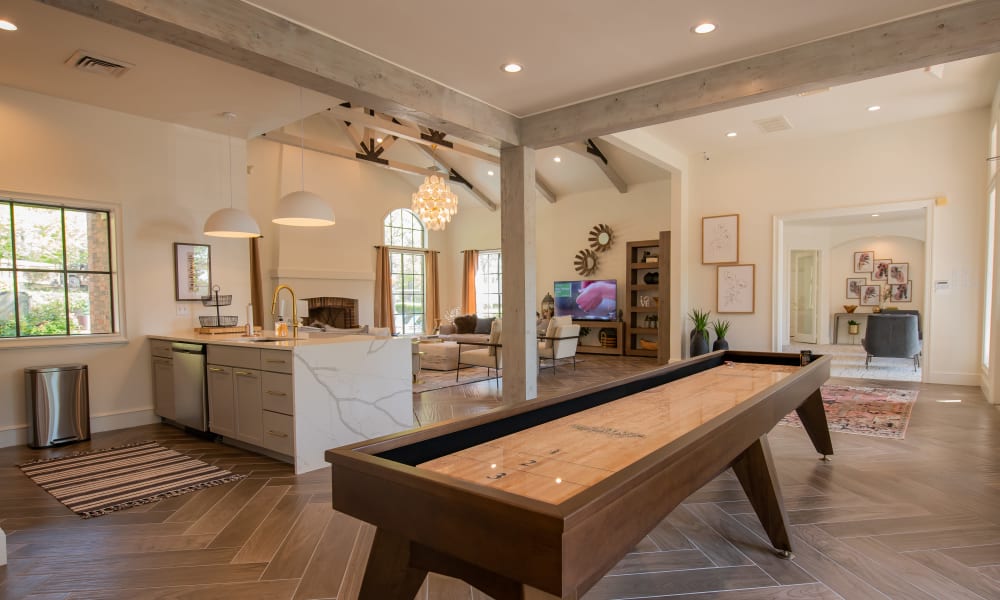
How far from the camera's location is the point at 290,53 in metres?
2.96

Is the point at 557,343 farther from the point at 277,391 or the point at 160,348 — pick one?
the point at 160,348

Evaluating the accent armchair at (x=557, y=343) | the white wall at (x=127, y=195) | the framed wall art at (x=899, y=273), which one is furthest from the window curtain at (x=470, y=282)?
the framed wall art at (x=899, y=273)

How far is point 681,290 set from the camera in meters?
7.75

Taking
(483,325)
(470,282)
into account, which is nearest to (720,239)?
(483,325)

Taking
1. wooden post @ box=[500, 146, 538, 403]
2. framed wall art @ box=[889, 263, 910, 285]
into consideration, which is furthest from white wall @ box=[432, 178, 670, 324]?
wooden post @ box=[500, 146, 538, 403]

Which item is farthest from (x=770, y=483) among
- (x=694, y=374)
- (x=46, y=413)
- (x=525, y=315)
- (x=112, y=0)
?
(x=46, y=413)

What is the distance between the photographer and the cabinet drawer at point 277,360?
332 centimetres

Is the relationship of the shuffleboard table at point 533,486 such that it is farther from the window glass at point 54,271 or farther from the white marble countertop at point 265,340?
the window glass at point 54,271

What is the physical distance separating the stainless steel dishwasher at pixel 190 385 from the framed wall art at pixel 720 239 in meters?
6.75

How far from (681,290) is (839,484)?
497cm

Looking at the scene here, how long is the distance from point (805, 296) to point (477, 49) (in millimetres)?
10725

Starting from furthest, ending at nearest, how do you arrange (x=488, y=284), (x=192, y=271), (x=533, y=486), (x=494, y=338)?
(x=488, y=284) → (x=494, y=338) → (x=192, y=271) → (x=533, y=486)

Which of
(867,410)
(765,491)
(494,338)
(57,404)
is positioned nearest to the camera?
(765,491)

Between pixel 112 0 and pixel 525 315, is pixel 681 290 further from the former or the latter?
pixel 112 0
